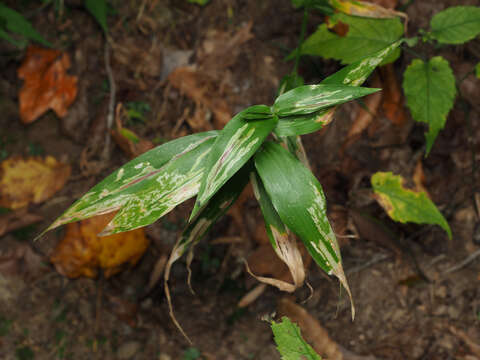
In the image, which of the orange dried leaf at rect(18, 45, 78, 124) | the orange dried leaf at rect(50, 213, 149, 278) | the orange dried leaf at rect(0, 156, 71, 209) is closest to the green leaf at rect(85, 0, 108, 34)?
the orange dried leaf at rect(18, 45, 78, 124)

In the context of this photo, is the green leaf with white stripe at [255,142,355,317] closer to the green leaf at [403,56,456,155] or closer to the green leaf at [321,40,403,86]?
the green leaf at [321,40,403,86]

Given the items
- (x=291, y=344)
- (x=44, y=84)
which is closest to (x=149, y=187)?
(x=291, y=344)

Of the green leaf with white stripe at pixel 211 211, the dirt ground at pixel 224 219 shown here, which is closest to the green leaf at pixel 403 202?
the dirt ground at pixel 224 219

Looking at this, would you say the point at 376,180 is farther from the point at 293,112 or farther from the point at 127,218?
the point at 127,218

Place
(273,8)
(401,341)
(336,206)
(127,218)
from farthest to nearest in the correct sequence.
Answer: (273,8) → (336,206) → (401,341) → (127,218)

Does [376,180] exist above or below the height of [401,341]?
above

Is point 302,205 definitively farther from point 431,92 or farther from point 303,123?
point 431,92

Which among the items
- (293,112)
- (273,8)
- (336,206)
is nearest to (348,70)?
(293,112)
